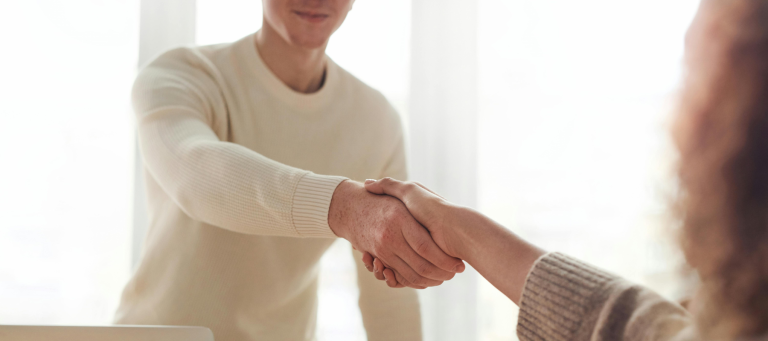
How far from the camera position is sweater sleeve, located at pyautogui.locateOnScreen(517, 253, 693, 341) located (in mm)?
441

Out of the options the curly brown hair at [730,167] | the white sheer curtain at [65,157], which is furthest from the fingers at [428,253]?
the white sheer curtain at [65,157]

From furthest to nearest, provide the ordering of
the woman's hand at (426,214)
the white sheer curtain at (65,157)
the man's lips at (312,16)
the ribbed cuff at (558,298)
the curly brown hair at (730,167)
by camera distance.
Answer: the white sheer curtain at (65,157) < the man's lips at (312,16) < the woman's hand at (426,214) < the ribbed cuff at (558,298) < the curly brown hair at (730,167)

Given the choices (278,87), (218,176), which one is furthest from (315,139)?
(218,176)

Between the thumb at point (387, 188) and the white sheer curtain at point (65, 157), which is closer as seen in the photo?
the thumb at point (387, 188)

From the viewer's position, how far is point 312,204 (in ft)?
2.75

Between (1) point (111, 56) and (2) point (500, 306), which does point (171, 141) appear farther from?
(2) point (500, 306)

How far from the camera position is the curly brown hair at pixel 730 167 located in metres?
0.38

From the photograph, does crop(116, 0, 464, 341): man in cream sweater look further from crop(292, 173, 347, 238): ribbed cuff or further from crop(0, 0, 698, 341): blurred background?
crop(0, 0, 698, 341): blurred background

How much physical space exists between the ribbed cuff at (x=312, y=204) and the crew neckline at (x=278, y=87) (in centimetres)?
43

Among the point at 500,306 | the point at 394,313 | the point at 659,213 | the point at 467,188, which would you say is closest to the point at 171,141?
the point at 394,313

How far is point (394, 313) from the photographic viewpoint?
1.27 m

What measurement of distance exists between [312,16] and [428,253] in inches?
23.6

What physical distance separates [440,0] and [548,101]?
0.55m

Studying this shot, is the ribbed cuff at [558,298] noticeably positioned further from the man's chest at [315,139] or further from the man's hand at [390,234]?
the man's chest at [315,139]
